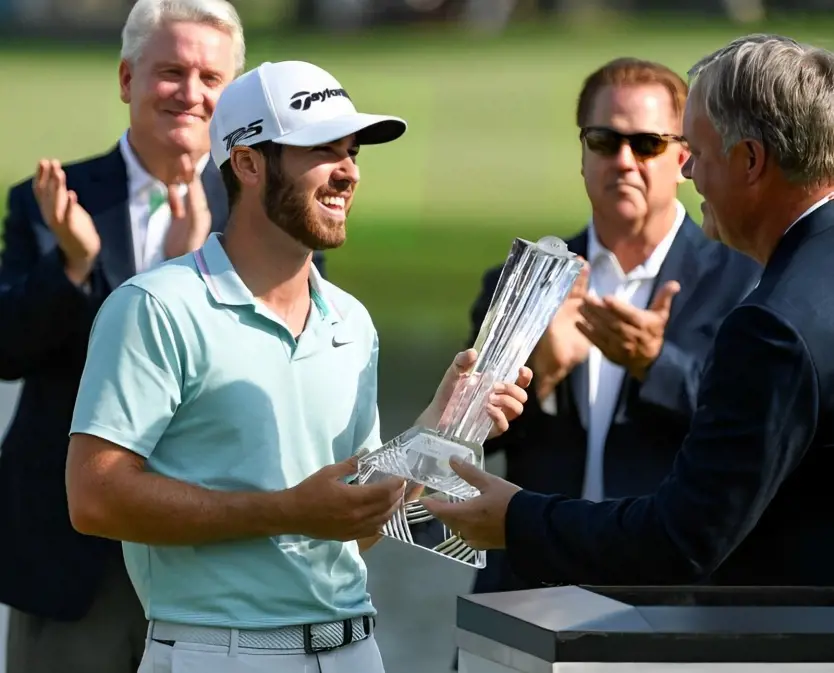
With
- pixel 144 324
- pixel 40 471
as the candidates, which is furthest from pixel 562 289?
pixel 40 471

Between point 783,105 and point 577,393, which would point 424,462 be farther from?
point 577,393

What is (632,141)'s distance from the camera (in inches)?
136

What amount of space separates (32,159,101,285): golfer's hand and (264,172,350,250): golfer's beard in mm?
689

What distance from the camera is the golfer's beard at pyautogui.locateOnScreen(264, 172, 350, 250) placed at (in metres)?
2.61

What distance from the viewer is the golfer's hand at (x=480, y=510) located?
2.37m

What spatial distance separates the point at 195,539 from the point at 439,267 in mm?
16120

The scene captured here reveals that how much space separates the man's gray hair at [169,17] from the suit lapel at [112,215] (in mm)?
229

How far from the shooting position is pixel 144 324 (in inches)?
96.1

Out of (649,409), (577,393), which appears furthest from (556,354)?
(649,409)

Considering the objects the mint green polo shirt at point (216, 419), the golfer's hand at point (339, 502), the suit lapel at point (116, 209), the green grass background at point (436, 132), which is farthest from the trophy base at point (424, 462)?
the green grass background at point (436, 132)

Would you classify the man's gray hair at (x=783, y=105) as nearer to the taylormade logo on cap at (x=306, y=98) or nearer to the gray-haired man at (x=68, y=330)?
the taylormade logo on cap at (x=306, y=98)

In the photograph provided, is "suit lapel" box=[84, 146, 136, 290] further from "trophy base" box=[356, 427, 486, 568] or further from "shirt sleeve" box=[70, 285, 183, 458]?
"trophy base" box=[356, 427, 486, 568]

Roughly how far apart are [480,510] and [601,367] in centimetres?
104

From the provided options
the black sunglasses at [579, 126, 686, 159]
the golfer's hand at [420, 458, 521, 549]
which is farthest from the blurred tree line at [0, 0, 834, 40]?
the golfer's hand at [420, 458, 521, 549]
